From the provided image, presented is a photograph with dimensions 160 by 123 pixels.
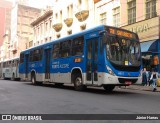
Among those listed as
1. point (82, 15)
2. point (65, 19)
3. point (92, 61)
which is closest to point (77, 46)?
point (92, 61)

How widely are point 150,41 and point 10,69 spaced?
74.5 feet

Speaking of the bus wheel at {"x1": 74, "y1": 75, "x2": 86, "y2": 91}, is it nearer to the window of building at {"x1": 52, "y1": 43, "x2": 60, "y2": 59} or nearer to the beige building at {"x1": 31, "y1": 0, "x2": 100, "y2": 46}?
the window of building at {"x1": 52, "y1": 43, "x2": 60, "y2": 59}

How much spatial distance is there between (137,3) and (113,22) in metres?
4.57

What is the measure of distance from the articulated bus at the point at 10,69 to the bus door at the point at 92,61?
2240 centimetres

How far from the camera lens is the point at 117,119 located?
7.83m

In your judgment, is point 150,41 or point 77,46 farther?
point 150,41

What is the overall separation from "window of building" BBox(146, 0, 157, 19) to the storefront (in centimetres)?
56

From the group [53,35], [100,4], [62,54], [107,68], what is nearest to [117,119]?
[107,68]

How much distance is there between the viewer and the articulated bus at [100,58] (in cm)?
1455

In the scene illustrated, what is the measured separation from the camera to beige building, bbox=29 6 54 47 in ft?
164

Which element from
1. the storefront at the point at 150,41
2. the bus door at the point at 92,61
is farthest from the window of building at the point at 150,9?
the bus door at the point at 92,61

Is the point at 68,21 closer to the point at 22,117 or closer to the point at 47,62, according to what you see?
the point at 47,62

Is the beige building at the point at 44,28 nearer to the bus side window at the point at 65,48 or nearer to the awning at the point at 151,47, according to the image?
the awning at the point at 151,47

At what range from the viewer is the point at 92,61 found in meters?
15.6
